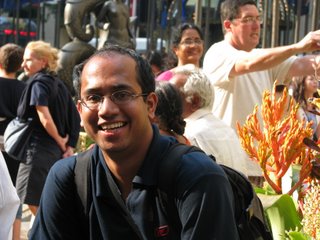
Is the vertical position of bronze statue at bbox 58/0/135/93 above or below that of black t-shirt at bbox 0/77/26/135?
above

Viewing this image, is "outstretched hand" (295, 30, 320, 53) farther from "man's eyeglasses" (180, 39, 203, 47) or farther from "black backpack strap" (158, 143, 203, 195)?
"man's eyeglasses" (180, 39, 203, 47)

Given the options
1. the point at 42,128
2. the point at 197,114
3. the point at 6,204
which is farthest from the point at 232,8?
the point at 6,204

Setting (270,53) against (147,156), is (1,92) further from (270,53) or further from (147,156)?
(147,156)

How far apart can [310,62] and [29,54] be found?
2.83m

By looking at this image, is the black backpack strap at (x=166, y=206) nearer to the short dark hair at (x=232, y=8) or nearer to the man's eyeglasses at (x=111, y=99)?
the man's eyeglasses at (x=111, y=99)

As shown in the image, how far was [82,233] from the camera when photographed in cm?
266

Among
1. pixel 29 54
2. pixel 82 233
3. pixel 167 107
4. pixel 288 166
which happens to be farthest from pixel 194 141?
pixel 29 54

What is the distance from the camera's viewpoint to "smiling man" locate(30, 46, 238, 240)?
2449 millimetres

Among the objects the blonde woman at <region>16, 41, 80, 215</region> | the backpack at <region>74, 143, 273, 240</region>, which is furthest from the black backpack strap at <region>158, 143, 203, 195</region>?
the blonde woman at <region>16, 41, 80, 215</region>

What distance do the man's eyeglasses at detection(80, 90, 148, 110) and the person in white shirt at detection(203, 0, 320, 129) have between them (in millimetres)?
2590

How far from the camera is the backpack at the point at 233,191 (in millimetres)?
2514

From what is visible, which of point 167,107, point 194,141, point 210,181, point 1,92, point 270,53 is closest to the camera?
point 210,181

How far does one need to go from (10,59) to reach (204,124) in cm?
314

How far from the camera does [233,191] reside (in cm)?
258
